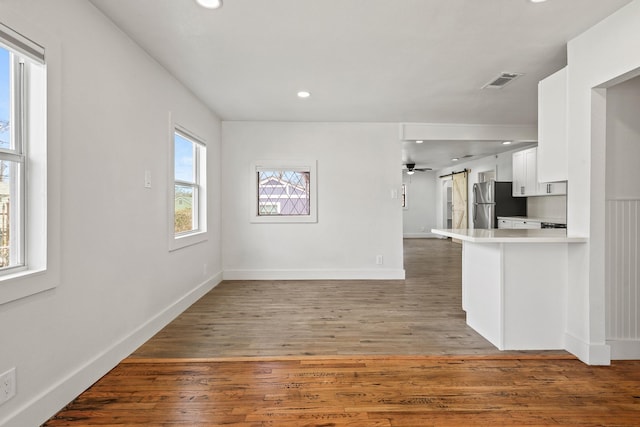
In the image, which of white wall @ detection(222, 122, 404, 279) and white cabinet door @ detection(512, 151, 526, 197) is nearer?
white wall @ detection(222, 122, 404, 279)

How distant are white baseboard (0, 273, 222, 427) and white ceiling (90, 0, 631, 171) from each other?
2253 millimetres

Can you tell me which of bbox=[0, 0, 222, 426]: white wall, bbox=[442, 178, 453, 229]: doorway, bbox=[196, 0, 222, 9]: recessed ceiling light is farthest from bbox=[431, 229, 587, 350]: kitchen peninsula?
bbox=[442, 178, 453, 229]: doorway

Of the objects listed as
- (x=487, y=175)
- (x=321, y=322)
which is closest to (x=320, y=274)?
(x=321, y=322)

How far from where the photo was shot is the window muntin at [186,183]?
3824 mm

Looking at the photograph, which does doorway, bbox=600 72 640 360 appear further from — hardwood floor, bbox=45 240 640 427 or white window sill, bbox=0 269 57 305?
white window sill, bbox=0 269 57 305

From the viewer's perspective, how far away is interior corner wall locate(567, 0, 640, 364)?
7.71ft

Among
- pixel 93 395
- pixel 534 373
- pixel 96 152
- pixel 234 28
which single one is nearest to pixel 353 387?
pixel 534 373

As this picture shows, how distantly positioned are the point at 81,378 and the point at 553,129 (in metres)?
3.75

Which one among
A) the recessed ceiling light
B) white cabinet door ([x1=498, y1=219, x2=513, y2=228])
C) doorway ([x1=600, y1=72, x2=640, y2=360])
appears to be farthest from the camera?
white cabinet door ([x1=498, y1=219, x2=513, y2=228])

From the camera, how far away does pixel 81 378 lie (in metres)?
2.05

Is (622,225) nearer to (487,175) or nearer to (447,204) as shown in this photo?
(487,175)

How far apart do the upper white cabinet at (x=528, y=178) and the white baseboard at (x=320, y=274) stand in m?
2.98

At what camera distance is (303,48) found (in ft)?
9.10

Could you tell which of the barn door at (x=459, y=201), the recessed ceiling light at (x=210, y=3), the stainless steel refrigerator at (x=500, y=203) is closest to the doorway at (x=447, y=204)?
the barn door at (x=459, y=201)
